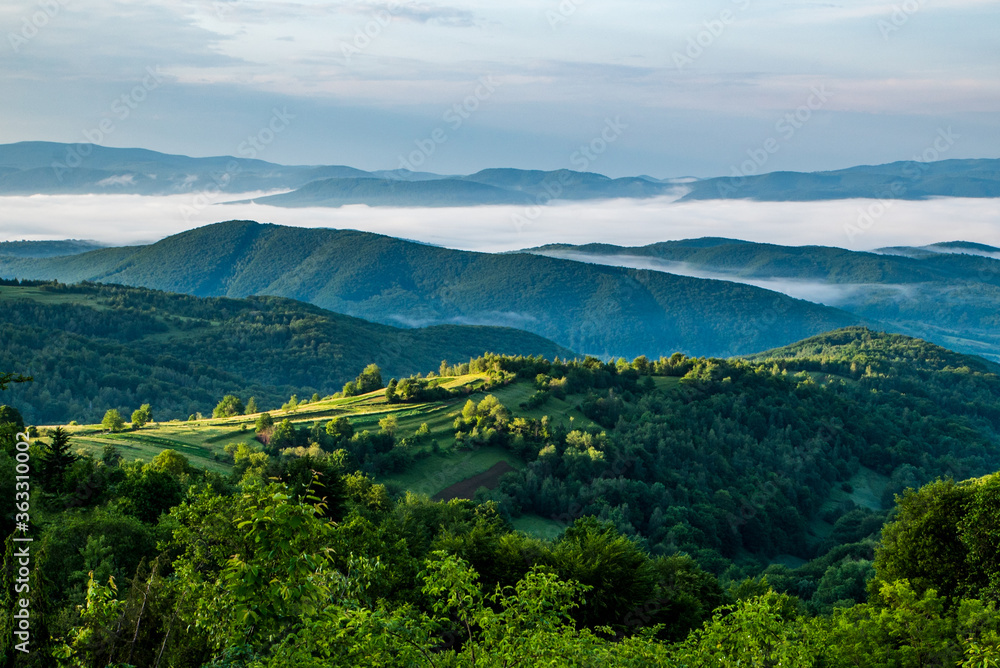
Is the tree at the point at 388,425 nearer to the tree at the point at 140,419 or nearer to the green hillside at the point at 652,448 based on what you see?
the green hillside at the point at 652,448

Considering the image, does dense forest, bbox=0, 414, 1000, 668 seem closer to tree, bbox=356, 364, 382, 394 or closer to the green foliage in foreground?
the green foliage in foreground

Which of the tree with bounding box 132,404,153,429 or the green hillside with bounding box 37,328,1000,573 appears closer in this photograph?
the green hillside with bounding box 37,328,1000,573

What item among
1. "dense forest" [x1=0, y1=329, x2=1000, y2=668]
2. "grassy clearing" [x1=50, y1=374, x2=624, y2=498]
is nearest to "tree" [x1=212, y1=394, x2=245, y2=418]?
"dense forest" [x1=0, y1=329, x2=1000, y2=668]

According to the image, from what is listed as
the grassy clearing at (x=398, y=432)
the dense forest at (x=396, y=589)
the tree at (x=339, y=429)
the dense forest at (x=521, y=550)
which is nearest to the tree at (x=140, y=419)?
the grassy clearing at (x=398, y=432)

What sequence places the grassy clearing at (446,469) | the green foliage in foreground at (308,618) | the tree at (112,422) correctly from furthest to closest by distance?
the tree at (112,422), the grassy clearing at (446,469), the green foliage in foreground at (308,618)

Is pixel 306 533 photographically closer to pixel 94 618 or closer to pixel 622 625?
pixel 94 618

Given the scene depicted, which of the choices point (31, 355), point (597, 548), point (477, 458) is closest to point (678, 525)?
point (477, 458)

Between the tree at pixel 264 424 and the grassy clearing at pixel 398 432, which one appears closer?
the grassy clearing at pixel 398 432

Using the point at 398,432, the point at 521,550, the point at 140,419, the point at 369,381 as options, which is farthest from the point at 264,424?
the point at 521,550

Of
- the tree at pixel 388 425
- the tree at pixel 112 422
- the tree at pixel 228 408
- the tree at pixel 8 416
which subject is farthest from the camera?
the tree at pixel 228 408

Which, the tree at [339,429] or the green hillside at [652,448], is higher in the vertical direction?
the tree at [339,429]
